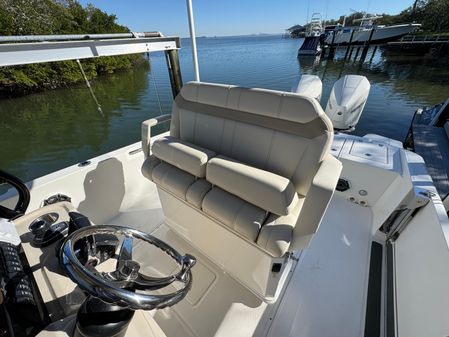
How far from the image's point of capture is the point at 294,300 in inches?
53.5

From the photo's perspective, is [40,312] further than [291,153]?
No

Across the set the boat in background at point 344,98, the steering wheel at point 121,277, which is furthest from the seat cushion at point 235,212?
the boat in background at point 344,98

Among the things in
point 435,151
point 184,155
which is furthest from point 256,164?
point 435,151

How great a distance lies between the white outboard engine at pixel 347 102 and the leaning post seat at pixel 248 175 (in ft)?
9.66

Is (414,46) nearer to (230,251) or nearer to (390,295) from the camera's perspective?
(390,295)

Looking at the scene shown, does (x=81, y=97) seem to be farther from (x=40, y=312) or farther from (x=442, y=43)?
(x=442, y=43)

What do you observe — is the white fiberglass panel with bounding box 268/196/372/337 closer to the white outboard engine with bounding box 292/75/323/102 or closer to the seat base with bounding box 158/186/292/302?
the seat base with bounding box 158/186/292/302

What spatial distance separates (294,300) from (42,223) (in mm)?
1462

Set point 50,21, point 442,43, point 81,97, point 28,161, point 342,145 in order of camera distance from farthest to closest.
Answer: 1. point 442,43
2. point 50,21
3. point 81,97
4. point 28,161
5. point 342,145

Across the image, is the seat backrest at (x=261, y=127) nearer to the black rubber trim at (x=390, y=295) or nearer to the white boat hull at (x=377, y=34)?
the black rubber trim at (x=390, y=295)

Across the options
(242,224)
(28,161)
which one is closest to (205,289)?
(242,224)

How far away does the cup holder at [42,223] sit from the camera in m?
0.87

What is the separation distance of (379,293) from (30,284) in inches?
72.6

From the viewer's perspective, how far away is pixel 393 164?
1.83 m
